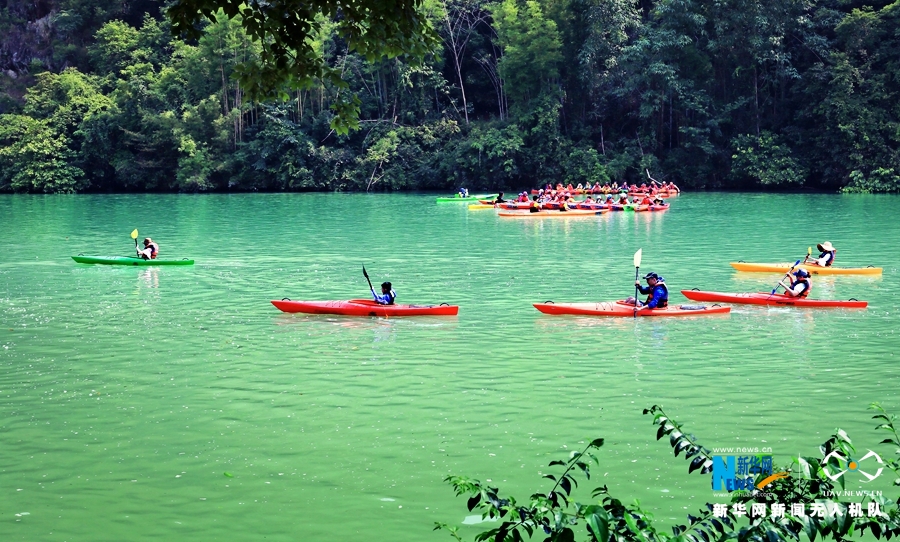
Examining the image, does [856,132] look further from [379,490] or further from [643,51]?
[379,490]

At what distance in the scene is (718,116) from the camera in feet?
155

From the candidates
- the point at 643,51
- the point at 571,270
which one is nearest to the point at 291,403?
the point at 571,270

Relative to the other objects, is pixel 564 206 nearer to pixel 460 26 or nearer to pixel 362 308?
pixel 460 26

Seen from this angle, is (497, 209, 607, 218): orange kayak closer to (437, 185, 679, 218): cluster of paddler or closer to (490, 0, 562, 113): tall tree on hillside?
(437, 185, 679, 218): cluster of paddler

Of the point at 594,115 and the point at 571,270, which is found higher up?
the point at 594,115

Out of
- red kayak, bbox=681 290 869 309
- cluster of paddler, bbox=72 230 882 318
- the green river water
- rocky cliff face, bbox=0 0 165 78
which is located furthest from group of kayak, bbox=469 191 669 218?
rocky cliff face, bbox=0 0 165 78

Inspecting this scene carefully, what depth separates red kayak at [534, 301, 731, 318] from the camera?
601 inches

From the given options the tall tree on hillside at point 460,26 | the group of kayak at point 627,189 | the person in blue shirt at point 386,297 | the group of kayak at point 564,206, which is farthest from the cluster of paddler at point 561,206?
the person in blue shirt at point 386,297

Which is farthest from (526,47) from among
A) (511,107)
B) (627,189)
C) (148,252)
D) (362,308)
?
(362,308)

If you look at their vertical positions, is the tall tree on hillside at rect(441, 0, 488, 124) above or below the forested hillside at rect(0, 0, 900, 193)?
above

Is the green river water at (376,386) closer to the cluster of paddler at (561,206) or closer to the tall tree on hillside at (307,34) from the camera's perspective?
the tall tree on hillside at (307,34)

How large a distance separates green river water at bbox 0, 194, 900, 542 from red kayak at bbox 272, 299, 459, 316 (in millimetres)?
167

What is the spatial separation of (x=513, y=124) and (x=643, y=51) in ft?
23.5

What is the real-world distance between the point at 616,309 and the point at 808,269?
6.53 meters
